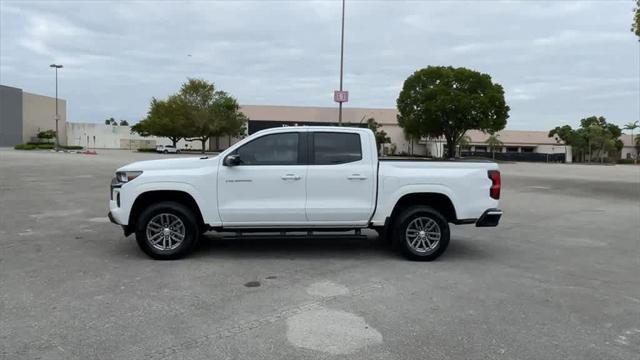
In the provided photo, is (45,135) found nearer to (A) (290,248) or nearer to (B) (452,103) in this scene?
(B) (452,103)

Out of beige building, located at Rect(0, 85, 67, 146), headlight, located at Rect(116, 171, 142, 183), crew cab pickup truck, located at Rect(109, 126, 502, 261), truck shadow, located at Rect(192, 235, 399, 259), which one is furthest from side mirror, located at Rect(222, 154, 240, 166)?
beige building, located at Rect(0, 85, 67, 146)

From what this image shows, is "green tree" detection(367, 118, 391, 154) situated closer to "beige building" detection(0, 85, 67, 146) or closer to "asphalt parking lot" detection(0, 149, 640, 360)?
"beige building" detection(0, 85, 67, 146)

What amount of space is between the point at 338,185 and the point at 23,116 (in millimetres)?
Result: 97271

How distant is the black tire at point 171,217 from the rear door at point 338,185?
65.4 inches

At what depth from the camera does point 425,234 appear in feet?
24.7

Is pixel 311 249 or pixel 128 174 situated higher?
pixel 128 174

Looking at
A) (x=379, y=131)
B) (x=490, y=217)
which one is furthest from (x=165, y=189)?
(x=379, y=131)

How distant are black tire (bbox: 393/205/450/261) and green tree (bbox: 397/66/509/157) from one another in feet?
194

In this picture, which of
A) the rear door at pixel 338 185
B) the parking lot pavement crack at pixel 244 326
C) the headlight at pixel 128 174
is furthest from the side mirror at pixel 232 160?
the parking lot pavement crack at pixel 244 326

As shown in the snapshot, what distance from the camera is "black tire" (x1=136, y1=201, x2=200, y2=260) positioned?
7160 millimetres

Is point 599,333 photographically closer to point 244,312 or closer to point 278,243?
point 244,312

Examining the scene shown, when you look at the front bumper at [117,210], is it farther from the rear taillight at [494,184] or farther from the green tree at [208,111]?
the green tree at [208,111]

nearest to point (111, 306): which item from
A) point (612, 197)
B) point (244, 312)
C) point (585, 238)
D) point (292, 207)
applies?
point (244, 312)

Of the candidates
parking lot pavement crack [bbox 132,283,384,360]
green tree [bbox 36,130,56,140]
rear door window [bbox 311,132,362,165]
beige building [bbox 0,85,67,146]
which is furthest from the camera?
green tree [bbox 36,130,56,140]
